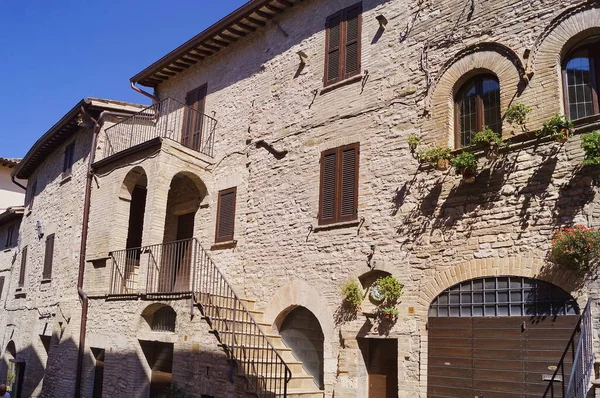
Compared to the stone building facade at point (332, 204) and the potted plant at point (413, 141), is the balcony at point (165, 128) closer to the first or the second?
the stone building facade at point (332, 204)

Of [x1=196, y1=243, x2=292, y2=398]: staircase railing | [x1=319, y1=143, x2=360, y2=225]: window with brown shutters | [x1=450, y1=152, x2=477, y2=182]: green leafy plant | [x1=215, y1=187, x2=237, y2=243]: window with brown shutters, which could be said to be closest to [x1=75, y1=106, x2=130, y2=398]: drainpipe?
[x1=215, y1=187, x2=237, y2=243]: window with brown shutters

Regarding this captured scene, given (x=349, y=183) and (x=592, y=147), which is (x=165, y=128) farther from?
(x=592, y=147)

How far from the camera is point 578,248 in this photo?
720 centimetres

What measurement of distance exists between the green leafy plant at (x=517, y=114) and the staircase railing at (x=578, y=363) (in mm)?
2761

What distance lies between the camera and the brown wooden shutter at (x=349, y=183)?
10.6m

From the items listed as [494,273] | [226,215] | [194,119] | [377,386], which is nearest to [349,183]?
[494,273]

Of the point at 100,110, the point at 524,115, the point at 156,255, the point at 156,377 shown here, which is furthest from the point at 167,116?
the point at 524,115

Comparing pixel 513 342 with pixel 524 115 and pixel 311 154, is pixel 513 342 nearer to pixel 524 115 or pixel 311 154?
pixel 524 115

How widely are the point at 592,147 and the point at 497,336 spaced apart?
9.39 feet

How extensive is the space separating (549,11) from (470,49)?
1.29 meters

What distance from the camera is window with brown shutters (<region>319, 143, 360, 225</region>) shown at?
10.7 meters

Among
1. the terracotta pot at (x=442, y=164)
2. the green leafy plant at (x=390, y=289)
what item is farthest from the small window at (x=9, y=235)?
the terracotta pot at (x=442, y=164)

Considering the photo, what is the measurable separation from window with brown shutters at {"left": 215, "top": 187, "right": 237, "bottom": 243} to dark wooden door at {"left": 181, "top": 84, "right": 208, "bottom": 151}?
1880mm

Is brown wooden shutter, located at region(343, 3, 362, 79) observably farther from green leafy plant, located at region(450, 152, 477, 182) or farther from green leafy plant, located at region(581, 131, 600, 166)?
green leafy plant, located at region(581, 131, 600, 166)
